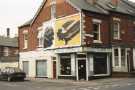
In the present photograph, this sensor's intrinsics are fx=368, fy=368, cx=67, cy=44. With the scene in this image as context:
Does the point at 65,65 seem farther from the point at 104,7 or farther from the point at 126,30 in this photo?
the point at 126,30

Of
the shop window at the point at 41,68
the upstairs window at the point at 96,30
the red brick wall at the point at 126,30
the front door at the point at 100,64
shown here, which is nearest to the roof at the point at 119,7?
the red brick wall at the point at 126,30

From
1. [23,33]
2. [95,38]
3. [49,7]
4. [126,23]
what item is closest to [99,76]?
[95,38]

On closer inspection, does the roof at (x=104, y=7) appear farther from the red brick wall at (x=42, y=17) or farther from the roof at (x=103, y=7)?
the red brick wall at (x=42, y=17)

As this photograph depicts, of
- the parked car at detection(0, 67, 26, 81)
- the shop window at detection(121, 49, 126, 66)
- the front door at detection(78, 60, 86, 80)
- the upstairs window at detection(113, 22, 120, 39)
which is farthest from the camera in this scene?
the shop window at detection(121, 49, 126, 66)

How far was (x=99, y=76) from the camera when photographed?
123 ft

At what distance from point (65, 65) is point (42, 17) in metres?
7.38

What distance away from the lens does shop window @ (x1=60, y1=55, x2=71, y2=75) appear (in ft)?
125

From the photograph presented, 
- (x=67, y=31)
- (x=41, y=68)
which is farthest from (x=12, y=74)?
(x=67, y=31)

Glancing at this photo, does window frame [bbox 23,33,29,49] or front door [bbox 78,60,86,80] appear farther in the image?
window frame [bbox 23,33,29,49]

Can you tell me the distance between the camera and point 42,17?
4297cm

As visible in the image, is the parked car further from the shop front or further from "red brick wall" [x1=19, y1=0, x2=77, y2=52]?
"red brick wall" [x1=19, y1=0, x2=77, y2=52]

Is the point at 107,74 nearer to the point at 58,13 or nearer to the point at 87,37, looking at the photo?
the point at 87,37

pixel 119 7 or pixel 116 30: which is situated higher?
pixel 119 7

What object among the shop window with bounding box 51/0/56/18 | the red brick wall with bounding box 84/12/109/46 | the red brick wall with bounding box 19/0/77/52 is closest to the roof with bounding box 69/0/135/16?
the red brick wall with bounding box 84/12/109/46
